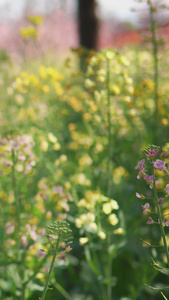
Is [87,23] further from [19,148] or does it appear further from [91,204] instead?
[91,204]

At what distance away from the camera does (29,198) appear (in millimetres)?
1939

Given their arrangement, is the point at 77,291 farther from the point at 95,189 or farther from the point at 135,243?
the point at 95,189

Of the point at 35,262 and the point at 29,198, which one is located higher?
the point at 29,198

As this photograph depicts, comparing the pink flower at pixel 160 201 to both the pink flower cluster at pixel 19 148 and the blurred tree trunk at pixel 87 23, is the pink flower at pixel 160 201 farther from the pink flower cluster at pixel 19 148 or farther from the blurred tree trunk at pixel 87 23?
the blurred tree trunk at pixel 87 23

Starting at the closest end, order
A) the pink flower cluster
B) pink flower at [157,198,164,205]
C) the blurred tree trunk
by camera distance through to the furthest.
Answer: pink flower at [157,198,164,205], the pink flower cluster, the blurred tree trunk

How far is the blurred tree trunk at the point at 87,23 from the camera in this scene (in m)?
5.02

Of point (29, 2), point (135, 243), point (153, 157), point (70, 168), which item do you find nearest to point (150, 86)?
point (70, 168)

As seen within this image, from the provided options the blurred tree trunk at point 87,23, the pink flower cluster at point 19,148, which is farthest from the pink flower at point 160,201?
the blurred tree trunk at point 87,23

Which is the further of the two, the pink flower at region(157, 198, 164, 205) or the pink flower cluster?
the pink flower cluster

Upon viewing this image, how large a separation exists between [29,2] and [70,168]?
572 centimetres

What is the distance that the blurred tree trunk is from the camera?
5.02m

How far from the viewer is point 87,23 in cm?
515

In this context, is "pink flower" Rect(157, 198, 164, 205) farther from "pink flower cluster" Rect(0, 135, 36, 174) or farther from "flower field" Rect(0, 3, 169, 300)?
"pink flower cluster" Rect(0, 135, 36, 174)

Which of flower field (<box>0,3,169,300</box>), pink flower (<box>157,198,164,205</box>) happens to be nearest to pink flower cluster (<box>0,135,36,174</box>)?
flower field (<box>0,3,169,300</box>)
